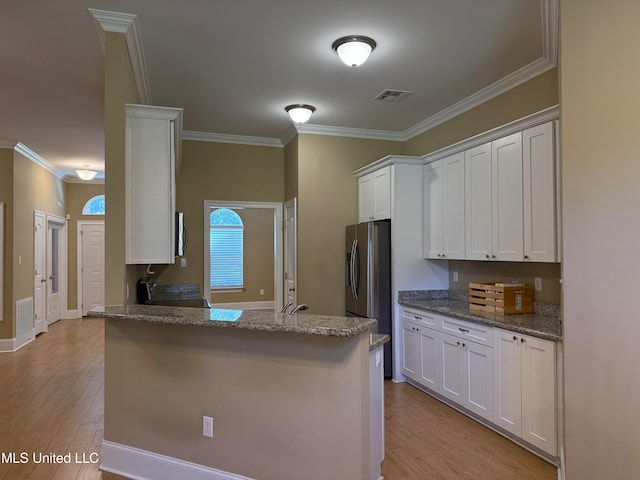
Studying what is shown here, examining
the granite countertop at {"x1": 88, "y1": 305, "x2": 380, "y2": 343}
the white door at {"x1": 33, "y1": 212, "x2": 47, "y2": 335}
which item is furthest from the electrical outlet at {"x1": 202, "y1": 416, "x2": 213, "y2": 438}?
the white door at {"x1": 33, "y1": 212, "x2": 47, "y2": 335}

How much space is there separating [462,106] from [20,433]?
494 centimetres

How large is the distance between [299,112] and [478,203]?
2016mm

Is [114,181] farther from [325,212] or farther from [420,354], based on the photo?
[420,354]

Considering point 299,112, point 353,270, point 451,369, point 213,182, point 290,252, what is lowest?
point 451,369

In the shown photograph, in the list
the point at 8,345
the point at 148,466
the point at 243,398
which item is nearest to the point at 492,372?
the point at 243,398

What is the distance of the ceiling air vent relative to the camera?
4.23 metres

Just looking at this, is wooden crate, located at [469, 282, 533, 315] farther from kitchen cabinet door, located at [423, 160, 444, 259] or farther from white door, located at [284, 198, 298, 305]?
white door, located at [284, 198, 298, 305]

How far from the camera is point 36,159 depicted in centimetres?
721

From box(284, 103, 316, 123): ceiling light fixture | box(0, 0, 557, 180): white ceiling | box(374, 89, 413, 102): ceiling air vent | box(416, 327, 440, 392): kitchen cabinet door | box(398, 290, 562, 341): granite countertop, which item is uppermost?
box(0, 0, 557, 180): white ceiling

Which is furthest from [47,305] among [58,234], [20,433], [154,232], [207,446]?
[207,446]

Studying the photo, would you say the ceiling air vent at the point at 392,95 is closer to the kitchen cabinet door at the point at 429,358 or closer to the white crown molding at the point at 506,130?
the white crown molding at the point at 506,130

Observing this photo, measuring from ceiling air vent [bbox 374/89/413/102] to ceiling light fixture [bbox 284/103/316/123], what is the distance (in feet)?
2.39

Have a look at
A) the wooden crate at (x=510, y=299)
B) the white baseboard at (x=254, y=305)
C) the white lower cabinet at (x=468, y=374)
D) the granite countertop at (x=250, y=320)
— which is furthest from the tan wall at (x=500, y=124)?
the white baseboard at (x=254, y=305)

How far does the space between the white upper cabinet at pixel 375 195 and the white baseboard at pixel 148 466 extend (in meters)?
3.11
